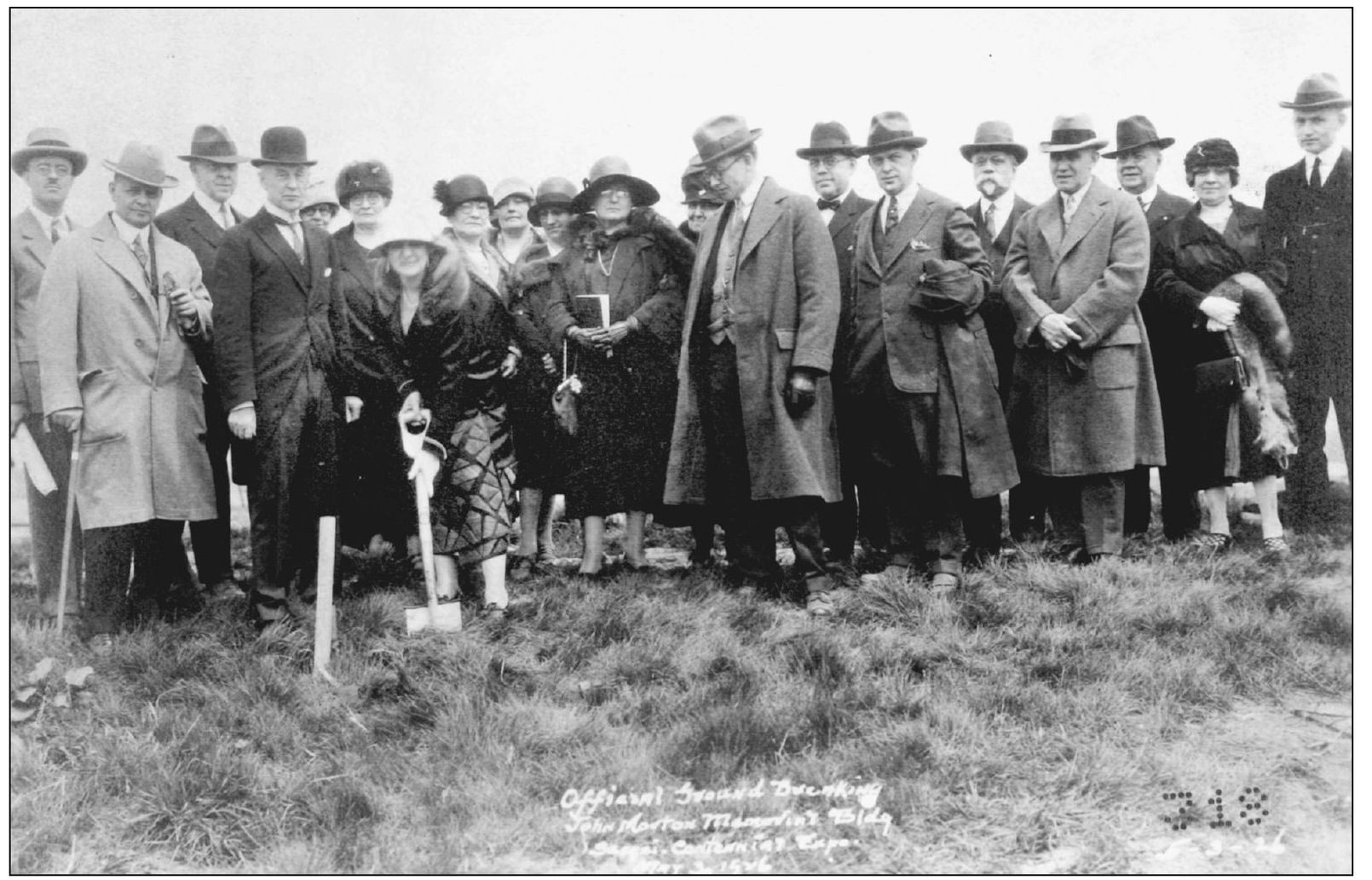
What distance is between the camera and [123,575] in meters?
4.61

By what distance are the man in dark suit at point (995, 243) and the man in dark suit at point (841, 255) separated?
1.48 feet

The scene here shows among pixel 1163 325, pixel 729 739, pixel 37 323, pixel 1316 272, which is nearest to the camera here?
pixel 729 739

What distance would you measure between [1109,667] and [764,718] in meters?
1.23

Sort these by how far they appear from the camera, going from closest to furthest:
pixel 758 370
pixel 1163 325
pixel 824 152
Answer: pixel 758 370, pixel 1163 325, pixel 824 152

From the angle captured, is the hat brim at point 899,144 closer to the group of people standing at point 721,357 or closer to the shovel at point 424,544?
the group of people standing at point 721,357

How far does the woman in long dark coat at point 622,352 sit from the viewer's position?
5.39m

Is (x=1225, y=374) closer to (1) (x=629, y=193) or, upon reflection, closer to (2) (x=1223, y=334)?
(2) (x=1223, y=334)

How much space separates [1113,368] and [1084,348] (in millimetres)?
153

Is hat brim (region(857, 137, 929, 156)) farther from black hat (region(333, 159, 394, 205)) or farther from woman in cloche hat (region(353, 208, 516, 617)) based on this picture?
black hat (region(333, 159, 394, 205))

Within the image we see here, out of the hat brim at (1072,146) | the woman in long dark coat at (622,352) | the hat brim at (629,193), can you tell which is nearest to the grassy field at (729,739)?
the woman in long dark coat at (622,352)

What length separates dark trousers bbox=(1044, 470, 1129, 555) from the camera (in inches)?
197

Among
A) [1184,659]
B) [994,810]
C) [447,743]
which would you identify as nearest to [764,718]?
[994,810]

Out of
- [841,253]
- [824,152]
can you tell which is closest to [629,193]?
[824,152]

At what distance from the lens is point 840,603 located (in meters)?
4.74
